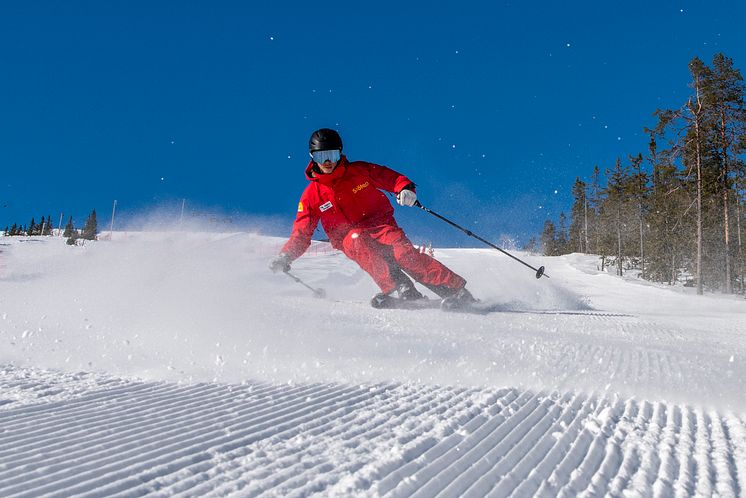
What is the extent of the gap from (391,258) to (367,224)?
0.52m

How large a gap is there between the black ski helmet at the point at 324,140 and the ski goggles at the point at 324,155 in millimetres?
36

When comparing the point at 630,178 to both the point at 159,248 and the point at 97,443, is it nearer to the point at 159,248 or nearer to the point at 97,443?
the point at 159,248

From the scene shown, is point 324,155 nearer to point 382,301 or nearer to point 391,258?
point 391,258

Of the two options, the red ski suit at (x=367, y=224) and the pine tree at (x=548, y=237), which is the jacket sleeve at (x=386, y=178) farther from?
the pine tree at (x=548, y=237)

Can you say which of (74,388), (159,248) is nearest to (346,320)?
(74,388)

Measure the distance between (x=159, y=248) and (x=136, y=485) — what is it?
5.80m

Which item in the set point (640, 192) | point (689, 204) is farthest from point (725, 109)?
point (640, 192)

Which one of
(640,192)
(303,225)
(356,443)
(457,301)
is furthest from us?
(640,192)

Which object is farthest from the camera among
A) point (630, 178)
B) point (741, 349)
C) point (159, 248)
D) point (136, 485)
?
point (630, 178)

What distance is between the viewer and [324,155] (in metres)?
5.72

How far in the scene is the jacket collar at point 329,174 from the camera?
19.0ft

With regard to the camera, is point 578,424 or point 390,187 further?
point 390,187

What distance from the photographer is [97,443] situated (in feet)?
5.74

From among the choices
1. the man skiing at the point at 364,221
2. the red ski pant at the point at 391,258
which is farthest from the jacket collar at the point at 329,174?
the red ski pant at the point at 391,258
